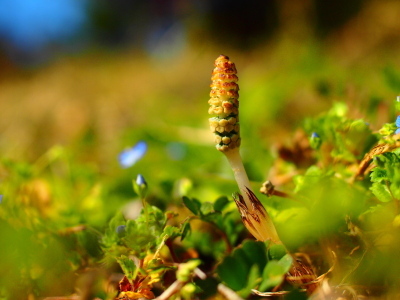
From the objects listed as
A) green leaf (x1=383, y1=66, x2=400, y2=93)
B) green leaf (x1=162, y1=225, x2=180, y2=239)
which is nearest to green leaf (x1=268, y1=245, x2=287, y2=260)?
green leaf (x1=162, y1=225, x2=180, y2=239)

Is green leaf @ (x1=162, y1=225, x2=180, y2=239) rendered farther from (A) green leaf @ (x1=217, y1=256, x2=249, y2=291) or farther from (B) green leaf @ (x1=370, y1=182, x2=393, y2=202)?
(B) green leaf @ (x1=370, y1=182, x2=393, y2=202)

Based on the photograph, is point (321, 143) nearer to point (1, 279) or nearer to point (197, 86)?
point (1, 279)

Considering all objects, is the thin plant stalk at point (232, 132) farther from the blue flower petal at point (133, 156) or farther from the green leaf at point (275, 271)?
the blue flower petal at point (133, 156)

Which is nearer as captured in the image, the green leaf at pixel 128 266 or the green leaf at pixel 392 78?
the green leaf at pixel 128 266

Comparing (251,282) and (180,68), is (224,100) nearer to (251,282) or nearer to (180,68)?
(251,282)

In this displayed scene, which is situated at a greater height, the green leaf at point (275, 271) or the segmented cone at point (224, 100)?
the segmented cone at point (224, 100)

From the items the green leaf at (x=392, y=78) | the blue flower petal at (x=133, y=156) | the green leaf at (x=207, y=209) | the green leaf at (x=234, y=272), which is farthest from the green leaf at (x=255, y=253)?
the blue flower petal at (x=133, y=156)

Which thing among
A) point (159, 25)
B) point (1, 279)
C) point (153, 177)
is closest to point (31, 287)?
point (1, 279)
